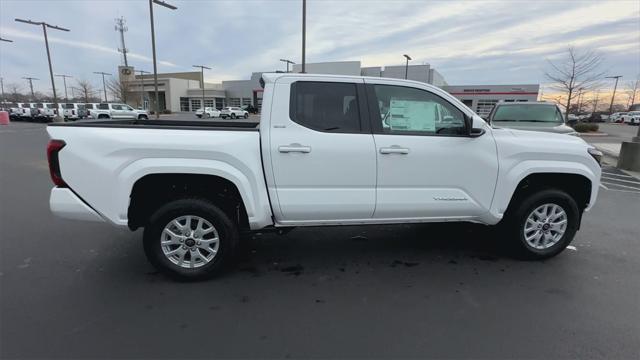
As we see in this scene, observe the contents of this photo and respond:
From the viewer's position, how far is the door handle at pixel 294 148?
11.2 feet

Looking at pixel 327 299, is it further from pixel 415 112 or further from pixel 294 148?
pixel 415 112

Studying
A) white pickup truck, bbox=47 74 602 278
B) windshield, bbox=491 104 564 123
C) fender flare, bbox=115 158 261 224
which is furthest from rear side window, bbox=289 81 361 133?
windshield, bbox=491 104 564 123

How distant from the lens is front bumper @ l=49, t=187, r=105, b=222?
3256 mm

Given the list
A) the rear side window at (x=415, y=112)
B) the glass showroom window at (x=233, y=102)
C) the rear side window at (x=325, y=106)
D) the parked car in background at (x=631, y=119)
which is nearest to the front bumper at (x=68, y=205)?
the rear side window at (x=325, y=106)

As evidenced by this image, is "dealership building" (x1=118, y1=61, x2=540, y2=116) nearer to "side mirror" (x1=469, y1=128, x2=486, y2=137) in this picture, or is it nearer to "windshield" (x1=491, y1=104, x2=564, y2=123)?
"windshield" (x1=491, y1=104, x2=564, y2=123)

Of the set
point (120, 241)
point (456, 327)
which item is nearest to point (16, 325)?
point (120, 241)

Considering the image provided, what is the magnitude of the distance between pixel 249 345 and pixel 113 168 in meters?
1.91

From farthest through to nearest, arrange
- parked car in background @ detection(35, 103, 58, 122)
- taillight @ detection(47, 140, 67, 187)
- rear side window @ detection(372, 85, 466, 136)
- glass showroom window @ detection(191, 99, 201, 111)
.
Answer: glass showroom window @ detection(191, 99, 201, 111), parked car in background @ detection(35, 103, 58, 122), rear side window @ detection(372, 85, 466, 136), taillight @ detection(47, 140, 67, 187)

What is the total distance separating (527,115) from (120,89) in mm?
70008

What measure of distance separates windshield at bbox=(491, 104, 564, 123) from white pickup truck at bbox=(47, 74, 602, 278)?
5750 mm

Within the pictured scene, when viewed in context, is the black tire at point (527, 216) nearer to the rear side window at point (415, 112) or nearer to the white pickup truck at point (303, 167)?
the white pickup truck at point (303, 167)

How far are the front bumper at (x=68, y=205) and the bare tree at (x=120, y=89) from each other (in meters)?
67.4

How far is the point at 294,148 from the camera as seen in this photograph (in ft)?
11.2

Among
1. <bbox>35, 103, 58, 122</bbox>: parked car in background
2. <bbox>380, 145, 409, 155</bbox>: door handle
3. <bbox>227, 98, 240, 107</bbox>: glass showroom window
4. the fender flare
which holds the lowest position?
<bbox>35, 103, 58, 122</bbox>: parked car in background
